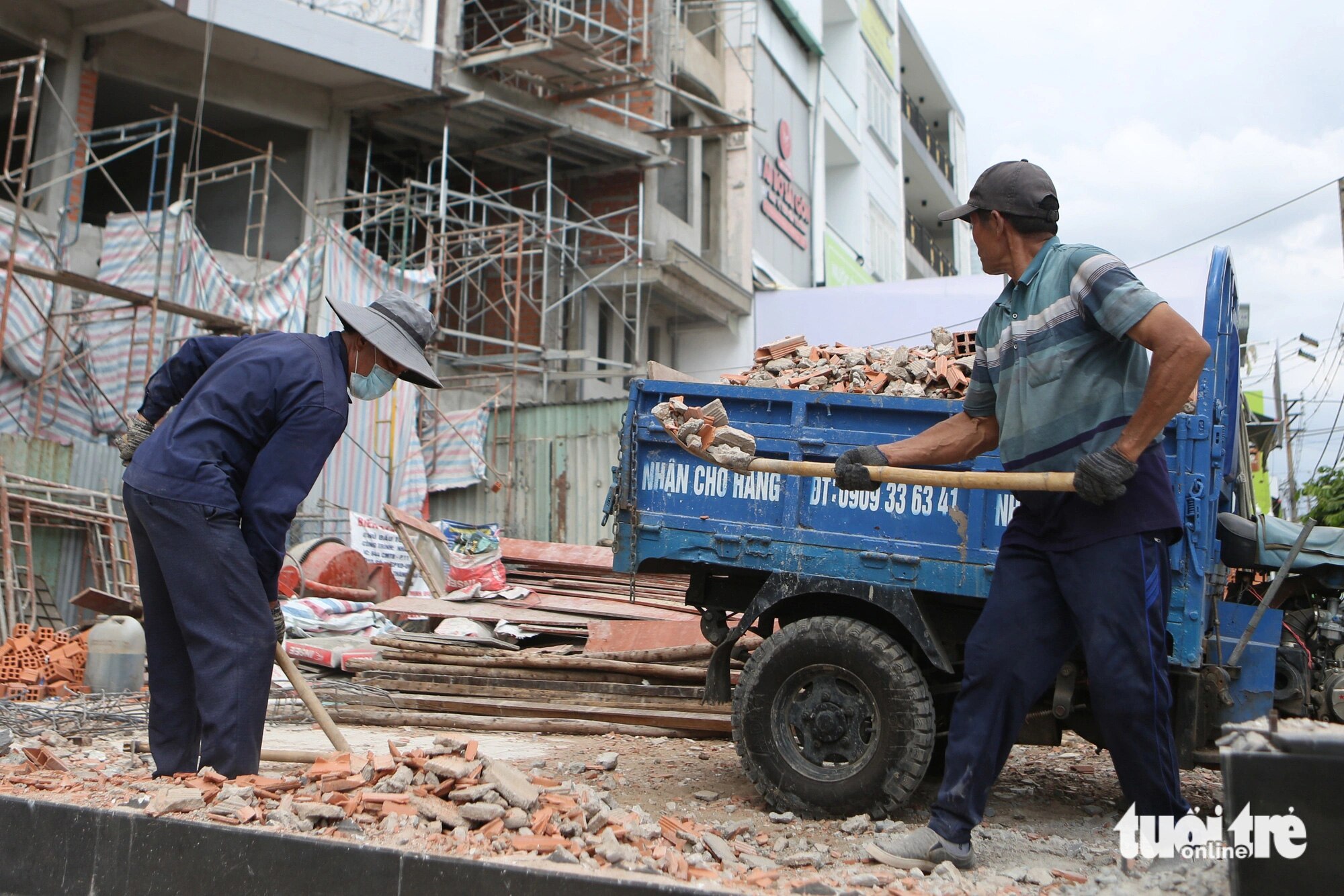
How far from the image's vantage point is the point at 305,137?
58.1ft

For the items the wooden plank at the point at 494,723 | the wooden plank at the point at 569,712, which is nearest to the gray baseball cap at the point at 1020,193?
the wooden plank at the point at 569,712

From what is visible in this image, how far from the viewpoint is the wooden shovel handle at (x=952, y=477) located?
352 cm

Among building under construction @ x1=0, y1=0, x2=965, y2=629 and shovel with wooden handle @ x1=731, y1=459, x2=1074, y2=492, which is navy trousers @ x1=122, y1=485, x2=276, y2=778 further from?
building under construction @ x1=0, y1=0, x2=965, y2=629

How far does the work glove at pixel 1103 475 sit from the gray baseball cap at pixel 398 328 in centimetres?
242

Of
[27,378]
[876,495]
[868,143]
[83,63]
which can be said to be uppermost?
[868,143]

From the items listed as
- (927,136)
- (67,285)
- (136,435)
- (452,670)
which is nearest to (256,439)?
(136,435)

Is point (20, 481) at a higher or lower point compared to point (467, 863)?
higher

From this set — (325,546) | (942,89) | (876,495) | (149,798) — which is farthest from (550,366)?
(942,89)

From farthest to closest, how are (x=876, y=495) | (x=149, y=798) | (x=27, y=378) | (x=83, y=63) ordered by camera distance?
1. (x=83, y=63)
2. (x=27, y=378)
3. (x=876, y=495)
4. (x=149, y=798)

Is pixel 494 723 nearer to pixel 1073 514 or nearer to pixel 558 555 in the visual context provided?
pixel 558 555

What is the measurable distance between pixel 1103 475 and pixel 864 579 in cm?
181

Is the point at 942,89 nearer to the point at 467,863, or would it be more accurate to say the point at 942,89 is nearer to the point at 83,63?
the point at 83,63

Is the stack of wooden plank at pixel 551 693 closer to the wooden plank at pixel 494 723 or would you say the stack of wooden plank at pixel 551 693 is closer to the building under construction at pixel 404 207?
the wooden plank at pixel 494 723

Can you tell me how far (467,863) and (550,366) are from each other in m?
17.5
